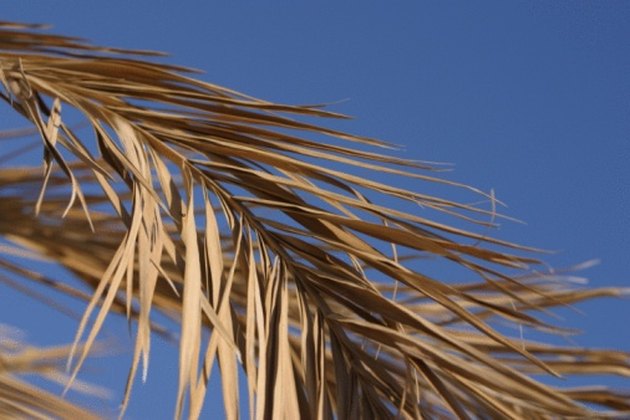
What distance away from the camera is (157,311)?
1.28 metres

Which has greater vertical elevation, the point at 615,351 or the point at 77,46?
the point at 77,46

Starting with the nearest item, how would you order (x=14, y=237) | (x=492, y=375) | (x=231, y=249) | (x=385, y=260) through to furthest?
(x=492, y=375) < (x=385, y=260) < (x=231, y=249) < (x=14, y=237)

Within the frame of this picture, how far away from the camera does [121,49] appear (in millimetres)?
1127

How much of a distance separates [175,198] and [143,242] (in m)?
0.11

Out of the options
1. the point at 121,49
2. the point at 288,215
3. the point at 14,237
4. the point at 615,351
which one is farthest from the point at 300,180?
the point at 14,237

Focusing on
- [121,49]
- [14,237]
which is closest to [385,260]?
[121,49]

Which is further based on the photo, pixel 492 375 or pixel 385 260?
pixel 385 260

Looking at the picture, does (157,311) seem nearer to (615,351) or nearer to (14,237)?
(14,237)

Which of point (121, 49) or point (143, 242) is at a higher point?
point (121, 49)

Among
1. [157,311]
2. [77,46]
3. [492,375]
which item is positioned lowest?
[492,375]

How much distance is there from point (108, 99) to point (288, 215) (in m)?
0.22

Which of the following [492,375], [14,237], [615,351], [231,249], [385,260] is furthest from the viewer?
[14,237]

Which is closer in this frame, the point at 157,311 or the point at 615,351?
the point at 615,351

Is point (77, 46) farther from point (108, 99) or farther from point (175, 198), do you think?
point (175, 198)
